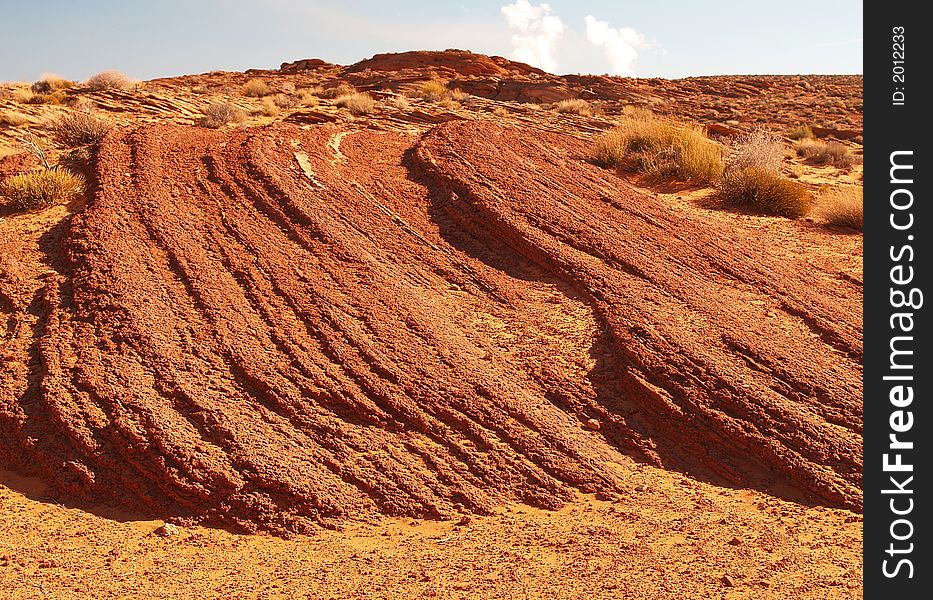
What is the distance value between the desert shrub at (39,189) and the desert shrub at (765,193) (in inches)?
356

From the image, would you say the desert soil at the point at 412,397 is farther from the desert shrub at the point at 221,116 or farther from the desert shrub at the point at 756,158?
the desert shrub at the point at 221,116

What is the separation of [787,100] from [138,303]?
103ft

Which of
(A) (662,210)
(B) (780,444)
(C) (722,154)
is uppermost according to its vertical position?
(C) (722,154)

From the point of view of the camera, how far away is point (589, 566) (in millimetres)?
4020

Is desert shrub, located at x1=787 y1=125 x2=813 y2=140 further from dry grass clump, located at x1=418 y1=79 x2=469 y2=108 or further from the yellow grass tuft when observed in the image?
the yellow grass tuft

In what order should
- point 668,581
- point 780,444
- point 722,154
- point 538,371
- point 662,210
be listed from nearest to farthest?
point 668,581 → point 780,444 → point 538,371 → point 662,210 → point 722,154

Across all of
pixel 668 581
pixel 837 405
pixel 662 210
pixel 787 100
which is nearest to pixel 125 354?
pixel 668 581

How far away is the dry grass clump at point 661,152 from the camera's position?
11.6m

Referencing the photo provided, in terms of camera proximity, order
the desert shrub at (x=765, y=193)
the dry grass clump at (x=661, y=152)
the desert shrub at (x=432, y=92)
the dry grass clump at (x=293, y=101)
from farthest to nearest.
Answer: the desert shrub at (x=432, y=92) < the dry grass clump at (x=293, y=101) < the dry grass clump at (x=661, y=152) < the desert shrub at (x=765, y=193)

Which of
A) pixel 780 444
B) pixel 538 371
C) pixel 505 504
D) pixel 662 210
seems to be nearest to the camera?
pixel 505 504

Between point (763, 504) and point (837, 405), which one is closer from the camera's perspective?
point (763, 504)

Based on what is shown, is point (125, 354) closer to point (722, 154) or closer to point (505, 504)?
point (505, 504)

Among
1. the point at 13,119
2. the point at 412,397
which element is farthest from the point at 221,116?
the point at 412,397

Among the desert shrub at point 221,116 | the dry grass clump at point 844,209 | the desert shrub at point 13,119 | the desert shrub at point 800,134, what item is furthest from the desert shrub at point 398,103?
the desert shrub at point 800,134
